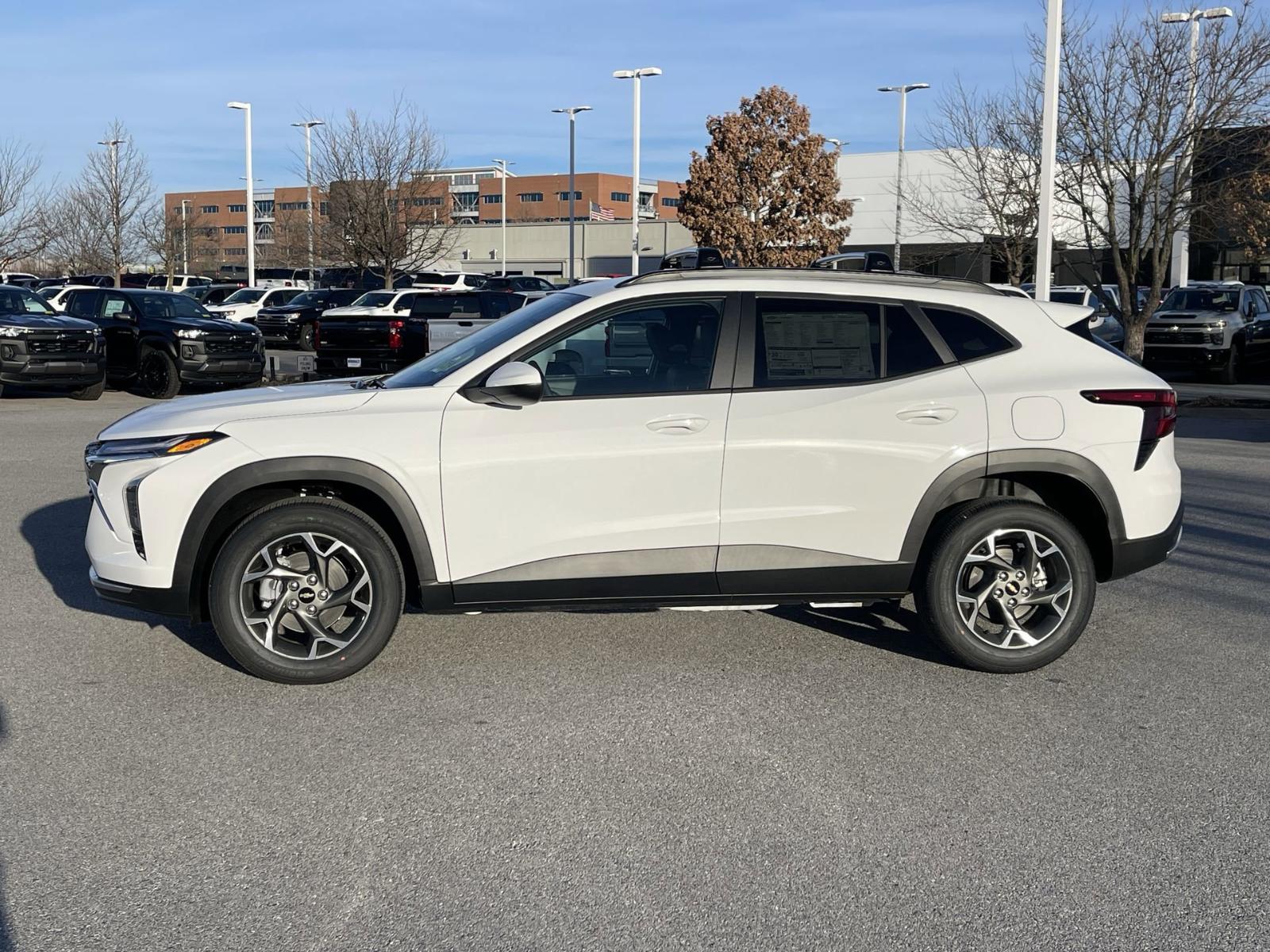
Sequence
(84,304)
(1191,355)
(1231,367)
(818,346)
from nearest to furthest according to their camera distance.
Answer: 1. (818,346)
2. (84,304)
3. (1191,355)
4. (1231,367)

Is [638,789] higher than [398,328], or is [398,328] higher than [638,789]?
[398,328]

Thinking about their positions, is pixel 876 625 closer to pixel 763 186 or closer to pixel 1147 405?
pixel 1147 405

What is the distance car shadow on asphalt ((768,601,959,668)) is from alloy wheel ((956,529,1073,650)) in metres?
0.32

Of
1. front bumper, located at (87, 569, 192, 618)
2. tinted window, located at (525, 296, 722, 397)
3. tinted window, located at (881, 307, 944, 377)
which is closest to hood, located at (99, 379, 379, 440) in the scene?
front bumper, located at (87, 569, 192, 618)

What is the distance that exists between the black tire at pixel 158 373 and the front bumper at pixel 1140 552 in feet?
56.0

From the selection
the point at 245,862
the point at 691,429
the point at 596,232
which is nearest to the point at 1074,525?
the point at 691,429

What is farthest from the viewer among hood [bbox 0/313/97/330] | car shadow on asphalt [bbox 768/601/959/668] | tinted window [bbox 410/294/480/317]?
tinted window [bbox 410/294/480/317]

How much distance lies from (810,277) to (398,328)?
47.0 ft

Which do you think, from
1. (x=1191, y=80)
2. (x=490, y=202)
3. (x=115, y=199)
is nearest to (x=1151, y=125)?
(x=1191, y=80)

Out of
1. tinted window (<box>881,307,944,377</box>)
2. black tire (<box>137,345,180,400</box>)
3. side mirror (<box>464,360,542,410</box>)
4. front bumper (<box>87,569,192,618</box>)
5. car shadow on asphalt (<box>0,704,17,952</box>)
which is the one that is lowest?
car shadow on asphalt (<box>0,704,17,952</box>)

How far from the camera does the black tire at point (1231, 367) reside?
72.8 ft

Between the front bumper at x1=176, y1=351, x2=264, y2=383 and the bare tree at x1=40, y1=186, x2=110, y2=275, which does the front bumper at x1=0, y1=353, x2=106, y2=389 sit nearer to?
the front bumper at x1=176, y1=351, x2=264, y2=383

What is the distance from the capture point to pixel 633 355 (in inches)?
218

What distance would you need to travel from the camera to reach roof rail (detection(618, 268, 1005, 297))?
569cm
